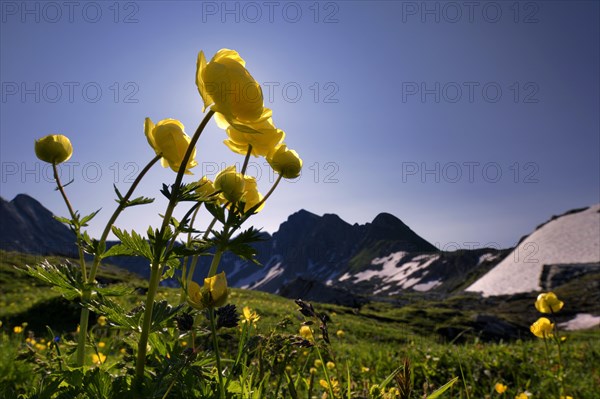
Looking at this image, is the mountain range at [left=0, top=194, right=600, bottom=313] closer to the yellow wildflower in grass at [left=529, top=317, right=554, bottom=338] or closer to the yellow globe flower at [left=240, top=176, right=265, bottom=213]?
the yellow globe flower at [left=240, top=176, right=265, bottom=213]

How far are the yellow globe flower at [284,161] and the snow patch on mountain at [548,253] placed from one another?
6128 centimetres

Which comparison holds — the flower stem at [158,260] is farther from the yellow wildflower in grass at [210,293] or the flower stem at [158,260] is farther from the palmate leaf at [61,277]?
the palmate leaf at [61,277]

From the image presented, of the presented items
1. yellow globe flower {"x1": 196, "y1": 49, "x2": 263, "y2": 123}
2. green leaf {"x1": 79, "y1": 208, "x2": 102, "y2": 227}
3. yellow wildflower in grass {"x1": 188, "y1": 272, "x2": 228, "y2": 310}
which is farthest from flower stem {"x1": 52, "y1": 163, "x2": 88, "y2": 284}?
yellow globe flower {"x1": 196, "y1": 49, "x2": 263, "y2": 123}

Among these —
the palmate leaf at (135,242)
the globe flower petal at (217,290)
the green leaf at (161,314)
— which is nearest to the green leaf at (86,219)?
the palmate leaf at (135,242)

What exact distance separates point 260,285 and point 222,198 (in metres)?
168

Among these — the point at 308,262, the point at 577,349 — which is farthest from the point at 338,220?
the point at 577,349

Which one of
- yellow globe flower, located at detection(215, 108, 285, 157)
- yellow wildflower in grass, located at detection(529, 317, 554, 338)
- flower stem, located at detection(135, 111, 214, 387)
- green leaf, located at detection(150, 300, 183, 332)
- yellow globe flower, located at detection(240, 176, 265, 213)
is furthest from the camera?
yellow wildflower in grass, located at detection(529, 317, 554, 338)

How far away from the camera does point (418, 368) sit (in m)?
4.43

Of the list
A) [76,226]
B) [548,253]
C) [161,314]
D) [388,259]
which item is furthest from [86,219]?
[388,259]

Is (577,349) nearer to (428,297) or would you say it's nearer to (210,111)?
(210,111)

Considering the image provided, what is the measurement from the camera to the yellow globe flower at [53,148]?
4.61 feet

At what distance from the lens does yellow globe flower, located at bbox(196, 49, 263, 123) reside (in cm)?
102

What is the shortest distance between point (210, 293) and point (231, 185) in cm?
32

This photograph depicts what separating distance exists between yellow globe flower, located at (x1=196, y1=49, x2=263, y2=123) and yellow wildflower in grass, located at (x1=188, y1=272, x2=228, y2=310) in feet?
1.41
